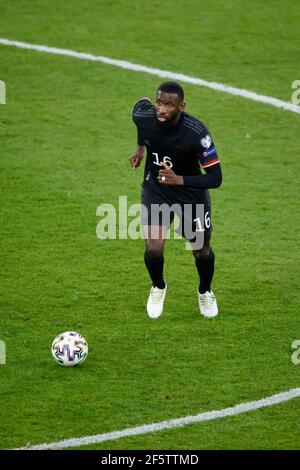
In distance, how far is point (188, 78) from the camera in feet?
60.5

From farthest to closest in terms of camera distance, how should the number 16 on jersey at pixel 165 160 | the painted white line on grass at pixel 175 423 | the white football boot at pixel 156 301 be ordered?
the white football boot at pixel 156 301 → the number 16 on jersey at pixel 165 160 → the painted white line on grass at pixel 175 423

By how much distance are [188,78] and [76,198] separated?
5028 mm

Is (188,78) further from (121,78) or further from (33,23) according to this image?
(33,23)

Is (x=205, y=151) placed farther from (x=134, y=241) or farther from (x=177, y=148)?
(x=134, y=241)

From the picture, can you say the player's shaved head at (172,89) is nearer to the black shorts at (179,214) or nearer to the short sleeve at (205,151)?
the short sleeve at (205,151)

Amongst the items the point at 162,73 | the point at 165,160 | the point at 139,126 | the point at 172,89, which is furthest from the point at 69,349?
the point at 162,73

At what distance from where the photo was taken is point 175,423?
8828mm

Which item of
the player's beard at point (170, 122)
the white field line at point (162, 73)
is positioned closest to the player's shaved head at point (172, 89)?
the player's beard at point (170, 122)

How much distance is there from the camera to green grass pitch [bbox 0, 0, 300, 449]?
9.21 metres

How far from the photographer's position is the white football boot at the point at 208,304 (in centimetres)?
1102

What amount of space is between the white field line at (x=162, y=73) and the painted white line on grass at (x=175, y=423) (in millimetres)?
8777

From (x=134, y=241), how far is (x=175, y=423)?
4.76m

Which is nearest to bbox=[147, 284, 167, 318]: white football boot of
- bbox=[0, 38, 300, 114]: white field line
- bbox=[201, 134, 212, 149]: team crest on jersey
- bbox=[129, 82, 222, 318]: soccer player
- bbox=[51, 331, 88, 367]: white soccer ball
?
bbox=[129, 82, 222, 318]: soccer player
